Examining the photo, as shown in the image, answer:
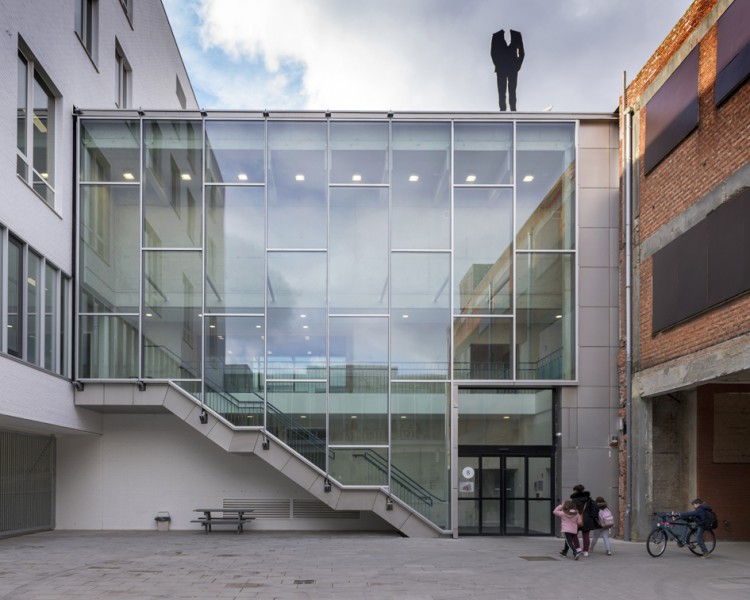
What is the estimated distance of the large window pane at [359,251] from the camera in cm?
1847

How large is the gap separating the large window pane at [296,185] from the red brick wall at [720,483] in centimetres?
1015

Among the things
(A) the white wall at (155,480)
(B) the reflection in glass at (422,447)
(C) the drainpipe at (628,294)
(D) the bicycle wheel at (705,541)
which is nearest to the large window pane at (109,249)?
(A) the white wall at (155,480)

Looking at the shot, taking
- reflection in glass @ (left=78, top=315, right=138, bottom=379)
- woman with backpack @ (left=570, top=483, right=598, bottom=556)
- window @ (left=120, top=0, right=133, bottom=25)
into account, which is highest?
window @ (left=120, top=0, right=133, bottom=25)

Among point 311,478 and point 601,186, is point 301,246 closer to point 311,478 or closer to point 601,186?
point 311,478

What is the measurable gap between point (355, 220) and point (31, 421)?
8.97m

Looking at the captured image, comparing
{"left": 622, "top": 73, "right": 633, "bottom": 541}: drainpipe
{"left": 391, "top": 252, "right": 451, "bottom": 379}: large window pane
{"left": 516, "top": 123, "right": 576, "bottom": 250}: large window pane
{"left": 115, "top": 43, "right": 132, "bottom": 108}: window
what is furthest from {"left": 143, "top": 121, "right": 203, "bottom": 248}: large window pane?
{"left": 622, "top": 73, "right": 633, "bottom": 541}: drainpipe

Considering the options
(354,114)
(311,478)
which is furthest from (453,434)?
(354,114)

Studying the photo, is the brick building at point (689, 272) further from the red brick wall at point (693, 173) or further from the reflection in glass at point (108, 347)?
the reflection in glass at point (108, 347)

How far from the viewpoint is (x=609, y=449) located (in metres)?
18.0

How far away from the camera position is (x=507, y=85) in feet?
75.9

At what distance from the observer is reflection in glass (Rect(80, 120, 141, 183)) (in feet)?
61.8

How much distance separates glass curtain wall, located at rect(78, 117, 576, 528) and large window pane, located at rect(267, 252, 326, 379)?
0.05 metres

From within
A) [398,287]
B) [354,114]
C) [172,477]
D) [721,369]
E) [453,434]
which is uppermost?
[354,114]

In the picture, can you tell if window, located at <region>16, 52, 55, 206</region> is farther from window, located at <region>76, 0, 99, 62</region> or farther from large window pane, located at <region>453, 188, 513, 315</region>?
large window pane, located at <region>453, 188, 513, 315</region>
